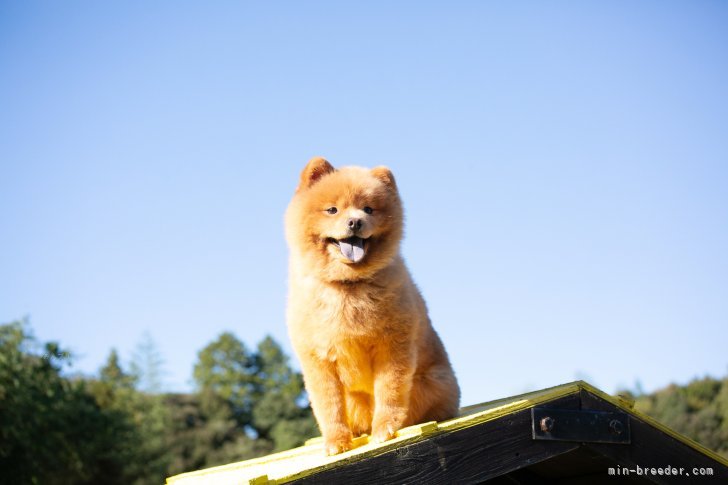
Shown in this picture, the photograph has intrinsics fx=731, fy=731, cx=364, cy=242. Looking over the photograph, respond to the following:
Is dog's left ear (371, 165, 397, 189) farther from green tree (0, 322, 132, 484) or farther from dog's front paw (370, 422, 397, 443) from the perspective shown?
green tree (0, 322, 132, 484)

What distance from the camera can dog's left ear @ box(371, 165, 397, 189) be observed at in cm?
529

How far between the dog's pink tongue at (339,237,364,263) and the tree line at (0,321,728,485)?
2126 centimetres

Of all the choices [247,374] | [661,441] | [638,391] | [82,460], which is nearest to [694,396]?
[638,391]

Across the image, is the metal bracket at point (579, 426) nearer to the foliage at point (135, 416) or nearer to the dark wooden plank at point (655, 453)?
the dark wooden plank at point (655, 453)

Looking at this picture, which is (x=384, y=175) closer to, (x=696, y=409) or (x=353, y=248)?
(x=353, y=248)

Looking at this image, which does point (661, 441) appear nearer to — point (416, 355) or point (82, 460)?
point (416, 355)

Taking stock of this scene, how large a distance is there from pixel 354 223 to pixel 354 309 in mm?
579

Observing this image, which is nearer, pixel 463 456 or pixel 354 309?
pixel 463 456

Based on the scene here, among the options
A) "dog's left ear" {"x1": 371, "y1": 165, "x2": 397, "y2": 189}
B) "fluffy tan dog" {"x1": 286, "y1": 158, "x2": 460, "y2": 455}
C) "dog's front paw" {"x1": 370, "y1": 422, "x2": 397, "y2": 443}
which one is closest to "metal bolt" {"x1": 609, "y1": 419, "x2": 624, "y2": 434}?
"fluffy tan dog" {"x1": 286, "y1": 158, "x2": 460, "y2": 455}

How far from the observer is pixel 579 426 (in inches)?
178

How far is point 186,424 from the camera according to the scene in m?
37.9

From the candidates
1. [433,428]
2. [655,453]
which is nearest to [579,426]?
[655,453]

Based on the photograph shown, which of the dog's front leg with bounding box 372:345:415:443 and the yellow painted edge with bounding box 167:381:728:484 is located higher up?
the dog's front leg with bounding box 372:345:415:443

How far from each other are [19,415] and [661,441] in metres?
22.6
